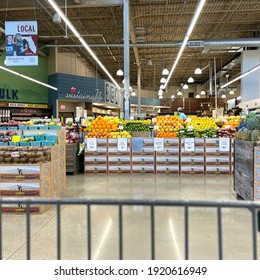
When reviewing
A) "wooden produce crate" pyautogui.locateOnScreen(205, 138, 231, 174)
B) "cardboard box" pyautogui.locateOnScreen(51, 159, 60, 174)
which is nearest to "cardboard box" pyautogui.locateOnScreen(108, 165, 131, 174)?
"wooden produce crate" pyautogui.locateOnScreen(205, 138, 231, 174)

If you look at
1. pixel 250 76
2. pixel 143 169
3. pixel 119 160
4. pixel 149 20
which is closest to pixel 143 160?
pixel 143 169

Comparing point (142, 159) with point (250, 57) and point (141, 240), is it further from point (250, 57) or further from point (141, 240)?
point (250, 57)

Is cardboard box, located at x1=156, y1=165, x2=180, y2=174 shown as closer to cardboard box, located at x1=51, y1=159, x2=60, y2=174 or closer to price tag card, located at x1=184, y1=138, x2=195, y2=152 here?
price tag card, located at x1=184, y1=138, x2=195, y2=152

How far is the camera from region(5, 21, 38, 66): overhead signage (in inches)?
327

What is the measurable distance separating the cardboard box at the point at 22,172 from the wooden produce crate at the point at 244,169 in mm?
3399

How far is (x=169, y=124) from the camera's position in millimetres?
10109

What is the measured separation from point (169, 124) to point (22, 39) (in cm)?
487

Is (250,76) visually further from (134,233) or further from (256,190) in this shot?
(134,233)

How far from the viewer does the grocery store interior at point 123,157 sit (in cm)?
365

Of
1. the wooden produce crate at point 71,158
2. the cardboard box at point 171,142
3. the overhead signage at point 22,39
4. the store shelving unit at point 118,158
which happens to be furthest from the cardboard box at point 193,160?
Answer: the overhead signage at point 22,39

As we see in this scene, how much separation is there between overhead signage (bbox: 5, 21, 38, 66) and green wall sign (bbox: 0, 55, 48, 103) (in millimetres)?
9585

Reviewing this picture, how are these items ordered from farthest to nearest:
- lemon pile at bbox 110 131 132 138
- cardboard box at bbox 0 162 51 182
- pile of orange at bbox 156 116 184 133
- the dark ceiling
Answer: the dark ceiling
pile of orange at bbox 156 116 184 133
lemon pile at bbox 110 131 132 138
cardboard box at bbox 0 162 51 182
